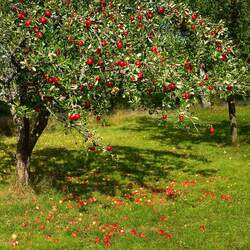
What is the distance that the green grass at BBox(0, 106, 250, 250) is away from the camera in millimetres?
15727

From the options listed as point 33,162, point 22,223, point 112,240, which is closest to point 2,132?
point 33,162

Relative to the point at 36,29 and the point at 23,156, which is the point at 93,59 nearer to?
the point at 36,29

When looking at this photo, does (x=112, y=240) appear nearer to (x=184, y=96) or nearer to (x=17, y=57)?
(x=184, y=96)

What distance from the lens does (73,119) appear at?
523 inches

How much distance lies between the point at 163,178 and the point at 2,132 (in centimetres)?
1769

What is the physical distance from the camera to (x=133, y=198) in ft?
64.9

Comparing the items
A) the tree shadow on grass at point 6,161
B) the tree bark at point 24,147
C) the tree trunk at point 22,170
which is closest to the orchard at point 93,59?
the tree bark at point 24,147

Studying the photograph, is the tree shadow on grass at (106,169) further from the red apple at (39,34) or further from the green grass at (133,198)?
the red apple at (39,34)

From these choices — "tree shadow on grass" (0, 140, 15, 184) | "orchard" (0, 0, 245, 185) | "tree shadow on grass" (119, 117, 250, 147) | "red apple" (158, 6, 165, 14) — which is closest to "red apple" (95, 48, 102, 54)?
"orchard" (0, 0, 245, 185)

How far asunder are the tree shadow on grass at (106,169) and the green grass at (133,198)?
0.04m

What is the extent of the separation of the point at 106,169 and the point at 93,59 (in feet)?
35.7

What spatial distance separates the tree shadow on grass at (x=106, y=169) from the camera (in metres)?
21.5

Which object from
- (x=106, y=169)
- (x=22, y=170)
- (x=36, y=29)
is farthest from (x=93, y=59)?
A: (x=106, y=169)

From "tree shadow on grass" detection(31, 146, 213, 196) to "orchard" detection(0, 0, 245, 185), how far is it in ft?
15.2
